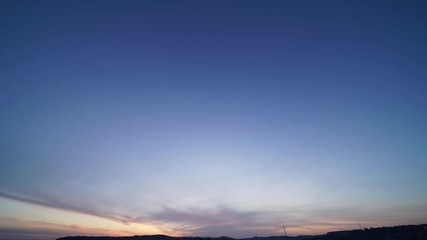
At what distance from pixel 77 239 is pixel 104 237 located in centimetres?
920

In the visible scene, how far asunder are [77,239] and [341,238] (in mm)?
87426

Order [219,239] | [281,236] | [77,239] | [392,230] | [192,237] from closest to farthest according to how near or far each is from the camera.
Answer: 1. [392,230]
2. [77,239]
3. [192,237]
4. [219,239]
5. [281,236]

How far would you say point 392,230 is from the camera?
77.4 metres

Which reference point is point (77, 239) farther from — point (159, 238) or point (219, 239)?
point (219, 239)

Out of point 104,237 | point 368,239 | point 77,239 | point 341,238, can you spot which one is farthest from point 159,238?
point 368,239

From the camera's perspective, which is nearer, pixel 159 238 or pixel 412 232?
pixel 412 232

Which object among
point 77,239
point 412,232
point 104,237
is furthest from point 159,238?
point 412,232

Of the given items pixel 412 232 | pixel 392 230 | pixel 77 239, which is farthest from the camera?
pixel 77 239

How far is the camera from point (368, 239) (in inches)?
2896

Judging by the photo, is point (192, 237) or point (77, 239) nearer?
point (77, 239)

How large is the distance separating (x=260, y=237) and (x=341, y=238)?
98.8 metres

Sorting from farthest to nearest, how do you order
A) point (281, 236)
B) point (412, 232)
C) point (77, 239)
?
1. point (281, 236)
2. point (77, 239)
3. point (412, 232)

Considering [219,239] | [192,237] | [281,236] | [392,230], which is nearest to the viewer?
[392,230]

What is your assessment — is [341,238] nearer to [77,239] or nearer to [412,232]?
[412,232]
